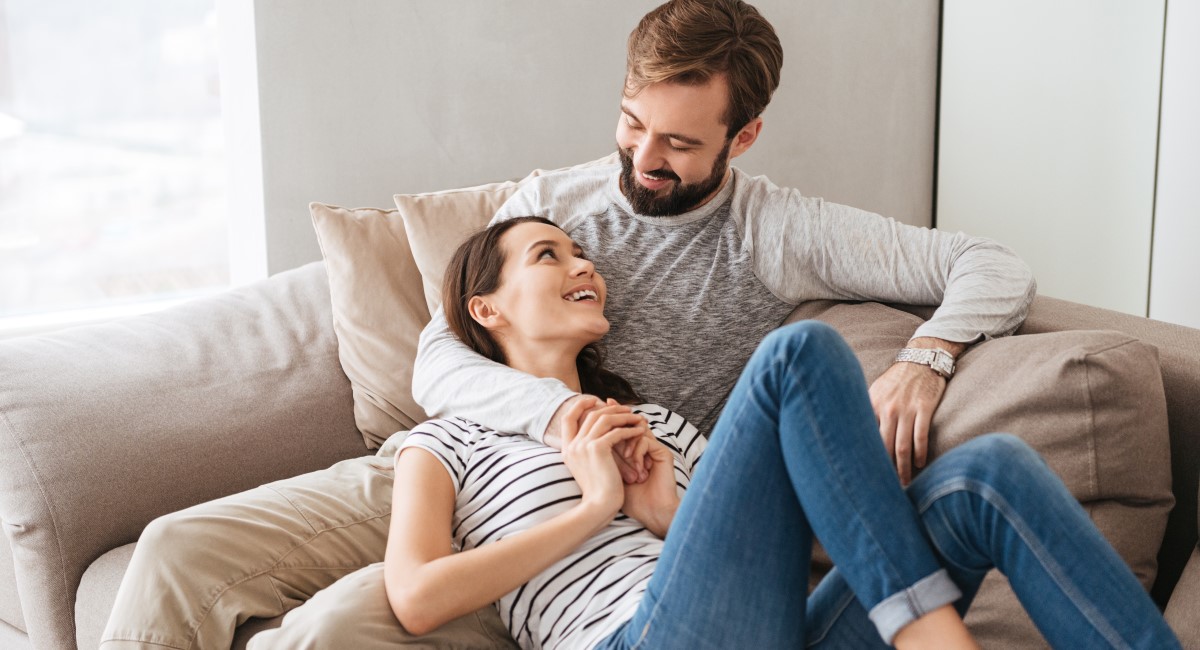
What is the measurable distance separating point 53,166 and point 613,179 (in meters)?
1.57

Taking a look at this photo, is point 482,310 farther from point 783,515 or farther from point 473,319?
point 783,515

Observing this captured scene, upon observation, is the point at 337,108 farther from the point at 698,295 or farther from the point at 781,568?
the point at 781,568

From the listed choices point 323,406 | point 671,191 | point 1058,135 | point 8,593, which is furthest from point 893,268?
point 8,593

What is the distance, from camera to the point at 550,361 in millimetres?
1555

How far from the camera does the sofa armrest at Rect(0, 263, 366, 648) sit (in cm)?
154

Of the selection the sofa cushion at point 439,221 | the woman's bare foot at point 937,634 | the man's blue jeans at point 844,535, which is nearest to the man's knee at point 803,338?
the man's blue jeans at point 844,535

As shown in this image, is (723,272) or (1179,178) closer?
(723,272)

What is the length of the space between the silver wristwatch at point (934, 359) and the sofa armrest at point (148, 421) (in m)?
0.99

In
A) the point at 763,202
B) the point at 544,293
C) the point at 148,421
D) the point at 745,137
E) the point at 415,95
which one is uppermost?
the point at 415,95

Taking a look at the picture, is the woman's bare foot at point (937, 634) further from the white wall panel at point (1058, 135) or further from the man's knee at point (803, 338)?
the white wall panel at point (1058, 135)

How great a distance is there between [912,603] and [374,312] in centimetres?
118

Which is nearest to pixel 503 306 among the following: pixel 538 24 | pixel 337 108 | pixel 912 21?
pixel 337 108

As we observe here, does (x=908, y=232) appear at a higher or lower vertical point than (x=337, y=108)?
lower

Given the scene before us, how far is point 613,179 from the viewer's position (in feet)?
5.94
